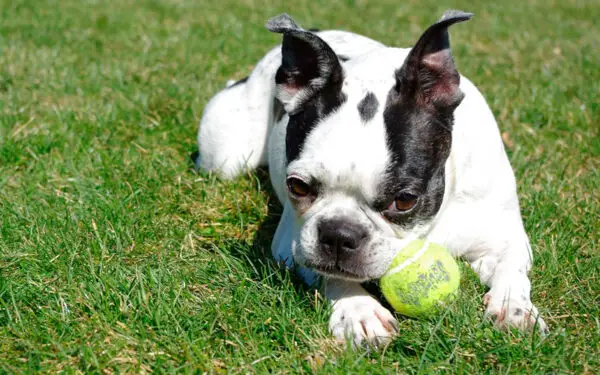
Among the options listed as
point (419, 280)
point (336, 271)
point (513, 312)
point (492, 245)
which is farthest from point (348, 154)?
point (492, 245)

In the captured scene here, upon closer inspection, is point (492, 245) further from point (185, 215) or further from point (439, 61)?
point (185, 215)

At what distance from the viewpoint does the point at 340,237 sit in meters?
3.78

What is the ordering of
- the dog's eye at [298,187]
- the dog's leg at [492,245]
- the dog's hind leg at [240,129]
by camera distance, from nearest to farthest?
the dog's eye at [298,187] → the dog's leg at [492,245] → the dog's hind leg at [240,129]

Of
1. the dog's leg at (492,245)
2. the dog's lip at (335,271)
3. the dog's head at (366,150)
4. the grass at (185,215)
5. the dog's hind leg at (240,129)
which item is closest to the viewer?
the grass at (185,215)

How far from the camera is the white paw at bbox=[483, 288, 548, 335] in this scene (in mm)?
3758

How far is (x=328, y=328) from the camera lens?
381cm

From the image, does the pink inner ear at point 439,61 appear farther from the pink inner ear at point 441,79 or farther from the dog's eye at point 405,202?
the dog's eye at point 405,202

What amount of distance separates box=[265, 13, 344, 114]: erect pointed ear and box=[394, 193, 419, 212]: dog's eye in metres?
0.70

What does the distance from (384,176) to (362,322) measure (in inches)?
30.1

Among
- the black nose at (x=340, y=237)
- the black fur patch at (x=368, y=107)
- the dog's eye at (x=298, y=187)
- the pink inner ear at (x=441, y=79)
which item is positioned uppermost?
the pink inner ear at (x=441, y=79)

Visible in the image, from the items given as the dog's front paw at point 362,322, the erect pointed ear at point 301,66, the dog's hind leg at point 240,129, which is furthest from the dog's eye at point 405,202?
the dog's hind leg at point 240,129

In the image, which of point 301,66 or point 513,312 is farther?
point 301,66

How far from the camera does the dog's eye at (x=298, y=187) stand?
3930 mm

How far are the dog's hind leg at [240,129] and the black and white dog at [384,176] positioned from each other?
4.55ft
